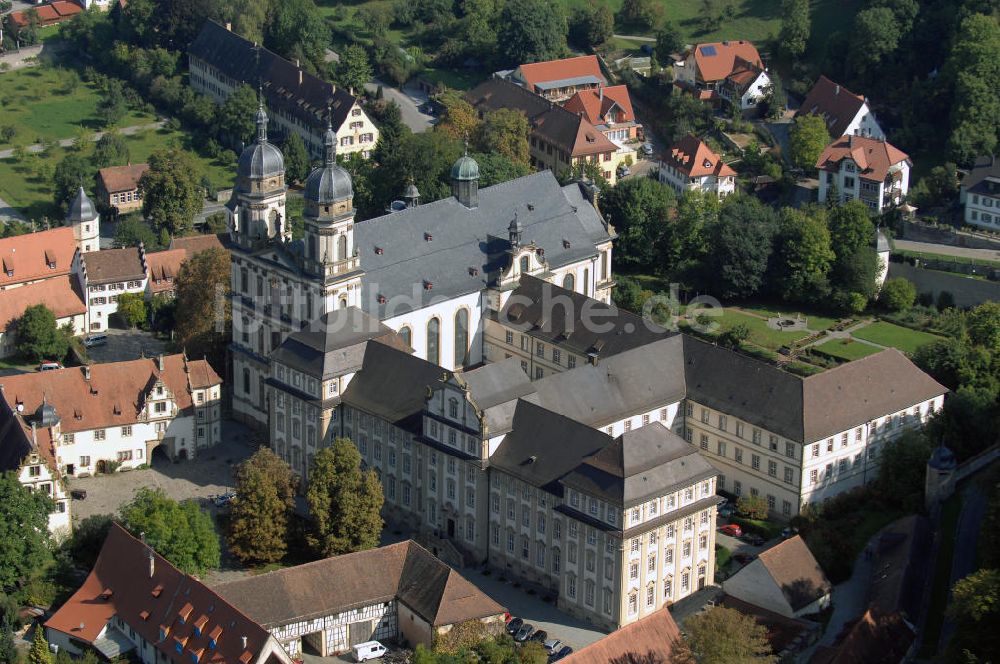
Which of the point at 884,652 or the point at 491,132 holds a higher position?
the point at 491,132

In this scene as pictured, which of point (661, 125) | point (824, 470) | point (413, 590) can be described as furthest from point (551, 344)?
point (661, 125)

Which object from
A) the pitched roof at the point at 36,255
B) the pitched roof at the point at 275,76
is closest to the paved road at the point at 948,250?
the pitched roof at the point at 275,76

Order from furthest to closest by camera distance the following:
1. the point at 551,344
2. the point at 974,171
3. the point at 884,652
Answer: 1. the point at 974,171
2. the point at 551,344
3. the point at 884,652

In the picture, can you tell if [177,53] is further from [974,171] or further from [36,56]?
[974,171]

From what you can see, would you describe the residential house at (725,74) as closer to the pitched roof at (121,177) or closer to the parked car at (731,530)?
the pitched roof at (121,177)

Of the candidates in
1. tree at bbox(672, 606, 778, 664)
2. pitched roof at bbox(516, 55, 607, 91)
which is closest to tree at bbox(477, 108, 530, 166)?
pitched roof at bbox(516, 55, 607, 91)

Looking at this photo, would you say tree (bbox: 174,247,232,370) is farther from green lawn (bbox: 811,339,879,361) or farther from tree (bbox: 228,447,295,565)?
green lawn (bbox: 811,339,879,361)

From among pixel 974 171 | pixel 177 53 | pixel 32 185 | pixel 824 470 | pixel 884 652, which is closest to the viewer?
pixel 884 652
